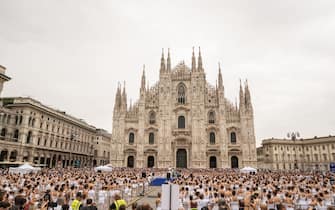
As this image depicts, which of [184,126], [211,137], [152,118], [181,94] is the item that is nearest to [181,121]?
[184,126]

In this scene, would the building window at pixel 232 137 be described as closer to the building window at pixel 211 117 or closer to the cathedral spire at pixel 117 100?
the building window at pixel 211 117

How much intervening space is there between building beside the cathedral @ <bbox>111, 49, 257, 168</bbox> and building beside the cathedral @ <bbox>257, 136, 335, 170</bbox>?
2713 centimetres

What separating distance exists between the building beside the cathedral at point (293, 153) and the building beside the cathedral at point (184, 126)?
2713cm

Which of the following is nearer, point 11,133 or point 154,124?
point 11,133

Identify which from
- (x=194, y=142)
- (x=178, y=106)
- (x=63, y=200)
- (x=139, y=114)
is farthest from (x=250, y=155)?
(x=63, y=200)

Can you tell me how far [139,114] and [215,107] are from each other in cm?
1541

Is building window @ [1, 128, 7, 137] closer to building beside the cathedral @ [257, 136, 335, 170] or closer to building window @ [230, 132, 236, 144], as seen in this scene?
building window @ [230, 132, 236, 144]

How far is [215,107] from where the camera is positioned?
150ft

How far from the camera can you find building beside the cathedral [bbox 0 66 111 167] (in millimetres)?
36938

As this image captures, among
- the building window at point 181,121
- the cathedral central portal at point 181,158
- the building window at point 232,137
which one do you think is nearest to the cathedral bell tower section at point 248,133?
the building window at point 232,137

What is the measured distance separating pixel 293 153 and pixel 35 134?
66.4 metres

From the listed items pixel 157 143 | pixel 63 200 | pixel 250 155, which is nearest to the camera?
pixel 63 200

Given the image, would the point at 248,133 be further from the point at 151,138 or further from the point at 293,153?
the point at 293,153

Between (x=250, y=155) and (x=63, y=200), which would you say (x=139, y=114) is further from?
(x=63, y=200)
